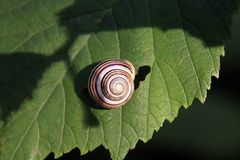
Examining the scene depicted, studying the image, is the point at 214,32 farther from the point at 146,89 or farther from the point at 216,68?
the point at 146,89

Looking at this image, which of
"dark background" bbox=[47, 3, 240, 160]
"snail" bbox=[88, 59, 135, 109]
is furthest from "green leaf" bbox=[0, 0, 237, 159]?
"dark background" bbox=[47, 3, 240, 160]

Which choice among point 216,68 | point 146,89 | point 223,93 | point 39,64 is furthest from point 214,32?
point 223,93

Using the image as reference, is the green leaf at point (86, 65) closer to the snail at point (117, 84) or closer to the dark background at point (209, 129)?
the snail at point (117, 84)

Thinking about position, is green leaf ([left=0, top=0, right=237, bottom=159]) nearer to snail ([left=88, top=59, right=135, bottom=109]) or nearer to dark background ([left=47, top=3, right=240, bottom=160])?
snail ([left=88, top=59, right=135, bottom=109])

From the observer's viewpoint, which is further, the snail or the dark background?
the dark background

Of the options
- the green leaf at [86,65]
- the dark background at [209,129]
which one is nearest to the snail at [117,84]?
the green leaf at [86,65]

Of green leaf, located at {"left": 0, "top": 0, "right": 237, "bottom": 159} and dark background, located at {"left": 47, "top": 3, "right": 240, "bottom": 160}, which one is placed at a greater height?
green leaf, located at {"left": 0, "top": 0, "right": 237, "bottom": 159}
